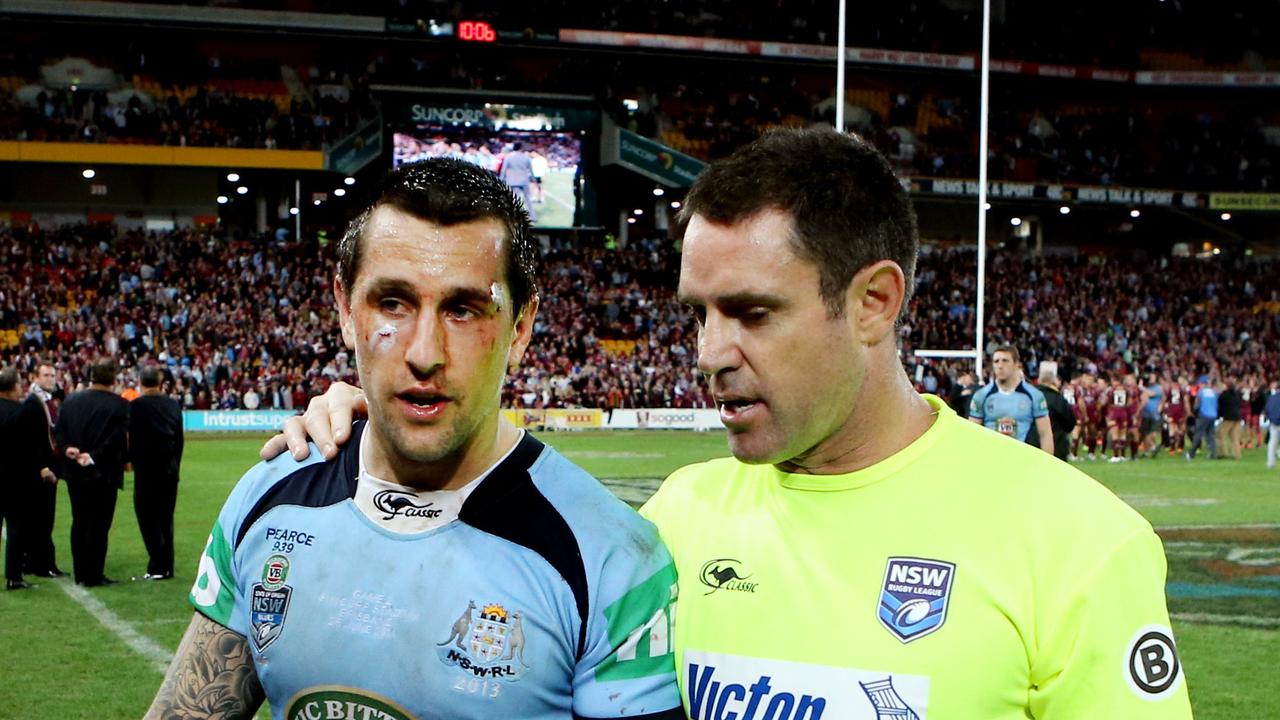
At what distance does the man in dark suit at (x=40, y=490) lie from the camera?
11.7m

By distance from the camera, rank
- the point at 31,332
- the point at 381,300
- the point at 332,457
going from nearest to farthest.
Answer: the point at 381,300
the point at 332,457
the point at 31,332

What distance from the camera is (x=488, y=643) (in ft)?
7.88

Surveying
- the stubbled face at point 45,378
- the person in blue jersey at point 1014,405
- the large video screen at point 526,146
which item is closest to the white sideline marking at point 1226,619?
the person in blue jersey at point 1014,405

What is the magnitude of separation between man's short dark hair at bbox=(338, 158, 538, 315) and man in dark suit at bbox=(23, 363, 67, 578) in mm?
10250

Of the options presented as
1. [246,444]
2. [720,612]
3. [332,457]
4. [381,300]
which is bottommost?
[246,444]

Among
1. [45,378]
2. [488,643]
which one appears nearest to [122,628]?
[45,378]

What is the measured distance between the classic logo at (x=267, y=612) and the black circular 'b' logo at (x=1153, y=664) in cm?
158

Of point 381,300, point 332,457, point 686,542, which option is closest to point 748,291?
point 686,542

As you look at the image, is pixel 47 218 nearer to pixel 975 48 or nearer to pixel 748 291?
pixel 975 48

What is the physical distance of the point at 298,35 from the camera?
143ft

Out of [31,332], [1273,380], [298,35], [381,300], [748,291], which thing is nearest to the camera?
[748,291]

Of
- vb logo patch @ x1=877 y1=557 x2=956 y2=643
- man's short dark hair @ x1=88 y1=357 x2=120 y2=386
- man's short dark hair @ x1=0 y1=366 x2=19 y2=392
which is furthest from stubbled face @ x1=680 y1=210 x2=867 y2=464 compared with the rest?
man's short dark hair @ x1=88 y1=357 x2=120 y2=386

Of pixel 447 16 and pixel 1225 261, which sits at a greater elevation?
pixel 447 16

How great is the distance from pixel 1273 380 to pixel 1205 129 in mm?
15685
